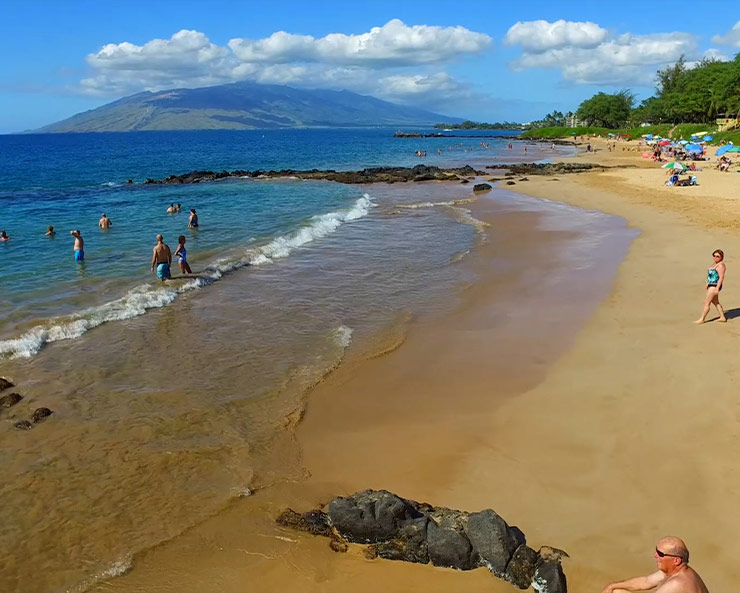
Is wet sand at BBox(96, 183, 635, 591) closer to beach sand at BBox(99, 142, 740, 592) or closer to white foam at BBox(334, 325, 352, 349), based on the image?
beach sand at BBox(99, 142, 740, 592)

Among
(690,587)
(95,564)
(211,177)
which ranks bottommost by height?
(95,564)

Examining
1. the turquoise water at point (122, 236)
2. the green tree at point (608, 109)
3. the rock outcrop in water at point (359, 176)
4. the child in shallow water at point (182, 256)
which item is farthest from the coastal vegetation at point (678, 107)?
the child in shallow water at point (182, 256)

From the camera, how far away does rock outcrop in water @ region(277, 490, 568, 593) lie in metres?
6.11

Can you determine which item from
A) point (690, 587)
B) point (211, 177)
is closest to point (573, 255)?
point (690, 587)

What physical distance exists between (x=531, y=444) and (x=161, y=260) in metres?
13.9

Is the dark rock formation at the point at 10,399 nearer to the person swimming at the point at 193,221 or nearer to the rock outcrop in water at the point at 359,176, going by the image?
the person swimming at the point at 193,221

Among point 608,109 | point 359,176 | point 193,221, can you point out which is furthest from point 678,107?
point 193,221

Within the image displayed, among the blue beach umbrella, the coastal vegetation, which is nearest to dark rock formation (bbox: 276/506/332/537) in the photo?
the blue beach umbrella

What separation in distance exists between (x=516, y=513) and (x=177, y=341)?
9235 millimetres

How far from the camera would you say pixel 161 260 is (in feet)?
60.6

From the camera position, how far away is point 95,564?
21.4 ft

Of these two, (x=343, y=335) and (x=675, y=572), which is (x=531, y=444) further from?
(x=343, y=335)

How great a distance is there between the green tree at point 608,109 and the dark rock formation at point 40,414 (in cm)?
16053

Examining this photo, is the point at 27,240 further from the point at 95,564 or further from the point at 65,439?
the point at 95,564
